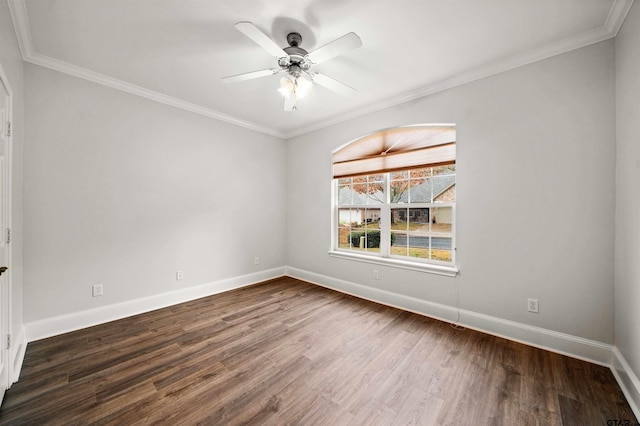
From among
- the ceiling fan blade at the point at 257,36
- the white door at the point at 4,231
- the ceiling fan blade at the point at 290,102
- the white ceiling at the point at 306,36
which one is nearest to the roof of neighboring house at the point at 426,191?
the white ceiling at the point at 306,36

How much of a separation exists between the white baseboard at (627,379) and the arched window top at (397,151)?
2.08 meters

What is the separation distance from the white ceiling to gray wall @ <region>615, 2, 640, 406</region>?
0.94ft

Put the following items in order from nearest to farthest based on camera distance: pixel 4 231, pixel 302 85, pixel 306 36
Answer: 1. pixel 4 231
2. pixel 306 36
3. pixel 302 85

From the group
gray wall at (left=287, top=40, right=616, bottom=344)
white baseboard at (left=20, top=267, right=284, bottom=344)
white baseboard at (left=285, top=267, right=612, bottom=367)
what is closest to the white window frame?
gray wall at (left=287, top=40, right=616, bottom=344)

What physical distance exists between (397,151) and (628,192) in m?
2.06

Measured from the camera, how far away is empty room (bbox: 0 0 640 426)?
1725 mm

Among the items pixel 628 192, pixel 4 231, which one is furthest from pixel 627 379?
pixel 4 231

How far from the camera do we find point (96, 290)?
2.72 metres

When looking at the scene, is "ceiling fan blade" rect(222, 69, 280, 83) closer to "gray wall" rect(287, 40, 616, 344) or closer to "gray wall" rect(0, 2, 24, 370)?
"gray wall" rect(0, 2, 24, 370)

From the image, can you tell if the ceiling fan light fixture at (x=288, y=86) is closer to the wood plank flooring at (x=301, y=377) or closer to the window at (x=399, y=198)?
the window at (x=399, y=198)

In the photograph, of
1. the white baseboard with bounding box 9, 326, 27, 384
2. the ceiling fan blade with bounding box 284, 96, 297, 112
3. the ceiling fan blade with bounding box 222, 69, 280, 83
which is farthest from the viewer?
the ceiling fan blade with bounding box 284, 96, 297, 112

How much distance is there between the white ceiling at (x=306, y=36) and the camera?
180cm

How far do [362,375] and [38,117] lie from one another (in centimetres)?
376

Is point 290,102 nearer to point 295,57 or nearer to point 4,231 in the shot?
point 295,57
